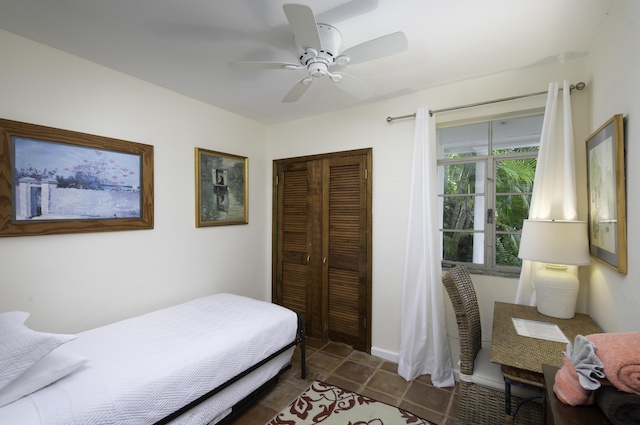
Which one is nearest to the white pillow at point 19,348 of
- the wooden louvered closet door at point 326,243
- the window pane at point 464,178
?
the wooden louvered closet door at point 326,243

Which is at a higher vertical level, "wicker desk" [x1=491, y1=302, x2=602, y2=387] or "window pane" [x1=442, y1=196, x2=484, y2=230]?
"window pane" [x1=442, y1=196, x2=484, y2=230]

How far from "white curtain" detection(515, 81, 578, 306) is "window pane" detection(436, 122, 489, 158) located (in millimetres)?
526

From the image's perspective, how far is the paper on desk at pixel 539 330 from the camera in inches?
61.0

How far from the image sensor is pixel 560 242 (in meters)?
1.74

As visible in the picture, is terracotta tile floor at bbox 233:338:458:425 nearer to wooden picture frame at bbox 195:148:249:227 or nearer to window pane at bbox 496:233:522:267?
window pane at bbox 496:233:522:267

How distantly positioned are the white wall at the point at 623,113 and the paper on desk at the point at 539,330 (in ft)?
0.77

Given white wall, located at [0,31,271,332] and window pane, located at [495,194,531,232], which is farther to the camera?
window pane, located at [495,194,531,232]

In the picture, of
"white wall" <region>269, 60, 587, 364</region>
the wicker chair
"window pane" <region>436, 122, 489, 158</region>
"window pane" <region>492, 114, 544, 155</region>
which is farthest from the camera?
"window pane" <region>436, 122, 489, 158</region>

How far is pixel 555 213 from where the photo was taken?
2035mm

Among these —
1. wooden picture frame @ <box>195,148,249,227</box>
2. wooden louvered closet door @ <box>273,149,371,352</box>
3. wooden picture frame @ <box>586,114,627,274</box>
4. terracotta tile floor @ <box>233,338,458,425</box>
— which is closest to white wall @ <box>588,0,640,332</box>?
wooden picture frame @ <box>586,114,627,274</box>

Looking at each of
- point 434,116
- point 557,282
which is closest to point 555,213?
point 557,282

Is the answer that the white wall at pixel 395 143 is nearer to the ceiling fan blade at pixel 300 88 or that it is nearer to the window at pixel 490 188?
the window at pixel 490 188

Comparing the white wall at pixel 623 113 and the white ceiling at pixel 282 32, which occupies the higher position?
the white ceiling at pixel 282 32

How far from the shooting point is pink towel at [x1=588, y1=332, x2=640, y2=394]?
30.6 inches
